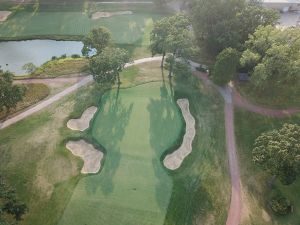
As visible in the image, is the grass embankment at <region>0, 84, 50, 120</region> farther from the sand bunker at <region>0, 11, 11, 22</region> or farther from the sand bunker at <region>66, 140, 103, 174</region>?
the sand bunker at <region>0, 11, 11, 22</region>

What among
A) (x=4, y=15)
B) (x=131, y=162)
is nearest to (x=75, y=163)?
(x=131, y=162)

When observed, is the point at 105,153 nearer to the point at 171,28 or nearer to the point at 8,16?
the point at 171,28

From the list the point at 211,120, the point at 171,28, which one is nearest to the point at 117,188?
the point at 211,120

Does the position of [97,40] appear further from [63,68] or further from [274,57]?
[274,57]

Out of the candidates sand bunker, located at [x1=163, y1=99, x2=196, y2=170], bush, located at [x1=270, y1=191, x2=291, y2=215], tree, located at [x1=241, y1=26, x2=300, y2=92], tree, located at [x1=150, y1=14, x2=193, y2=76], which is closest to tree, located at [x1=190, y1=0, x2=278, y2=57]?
tree, located at [x1=150, y1=14, x2=193, y2=76]

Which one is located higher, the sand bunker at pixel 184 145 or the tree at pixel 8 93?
the tree at pixel 8 93

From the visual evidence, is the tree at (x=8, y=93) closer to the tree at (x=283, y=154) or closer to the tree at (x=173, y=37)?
the tree at (x=173, y=37)

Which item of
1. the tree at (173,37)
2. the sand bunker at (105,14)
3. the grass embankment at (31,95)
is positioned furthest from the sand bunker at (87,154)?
the sand bunker at (105,14)
